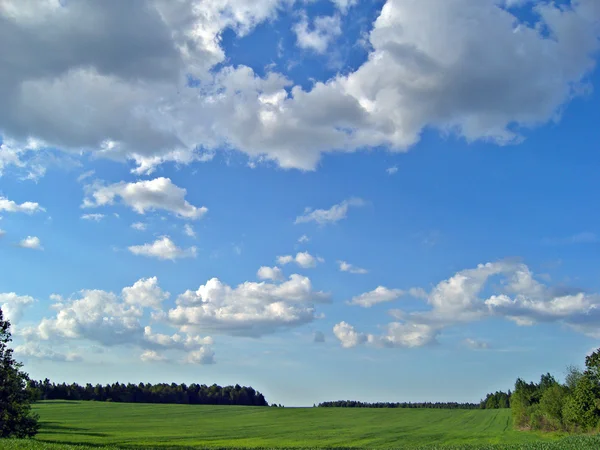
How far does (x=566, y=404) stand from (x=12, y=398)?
2807 inches

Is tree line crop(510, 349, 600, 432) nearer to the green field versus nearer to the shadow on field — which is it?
the green field

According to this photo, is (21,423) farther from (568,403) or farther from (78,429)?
(568,403)

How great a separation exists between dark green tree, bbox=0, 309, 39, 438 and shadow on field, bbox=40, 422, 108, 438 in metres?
28.6

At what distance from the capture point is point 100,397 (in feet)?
603

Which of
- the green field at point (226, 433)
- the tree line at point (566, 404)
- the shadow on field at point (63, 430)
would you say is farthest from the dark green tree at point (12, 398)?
the tree line at point (566, 404)

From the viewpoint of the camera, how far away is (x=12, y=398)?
167 ft

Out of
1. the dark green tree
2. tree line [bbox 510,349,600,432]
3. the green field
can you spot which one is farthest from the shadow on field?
tree line [bbox 510,349,600,432]

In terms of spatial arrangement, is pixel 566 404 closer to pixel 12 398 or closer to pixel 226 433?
pixel 226 433

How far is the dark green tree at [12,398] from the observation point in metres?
50.0

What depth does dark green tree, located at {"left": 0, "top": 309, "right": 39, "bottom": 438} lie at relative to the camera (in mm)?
50019

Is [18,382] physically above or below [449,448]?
above

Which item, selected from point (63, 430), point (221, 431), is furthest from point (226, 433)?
point (63, 430)

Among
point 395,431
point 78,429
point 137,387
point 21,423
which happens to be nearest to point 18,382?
point 21,423

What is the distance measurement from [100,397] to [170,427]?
331 ft
